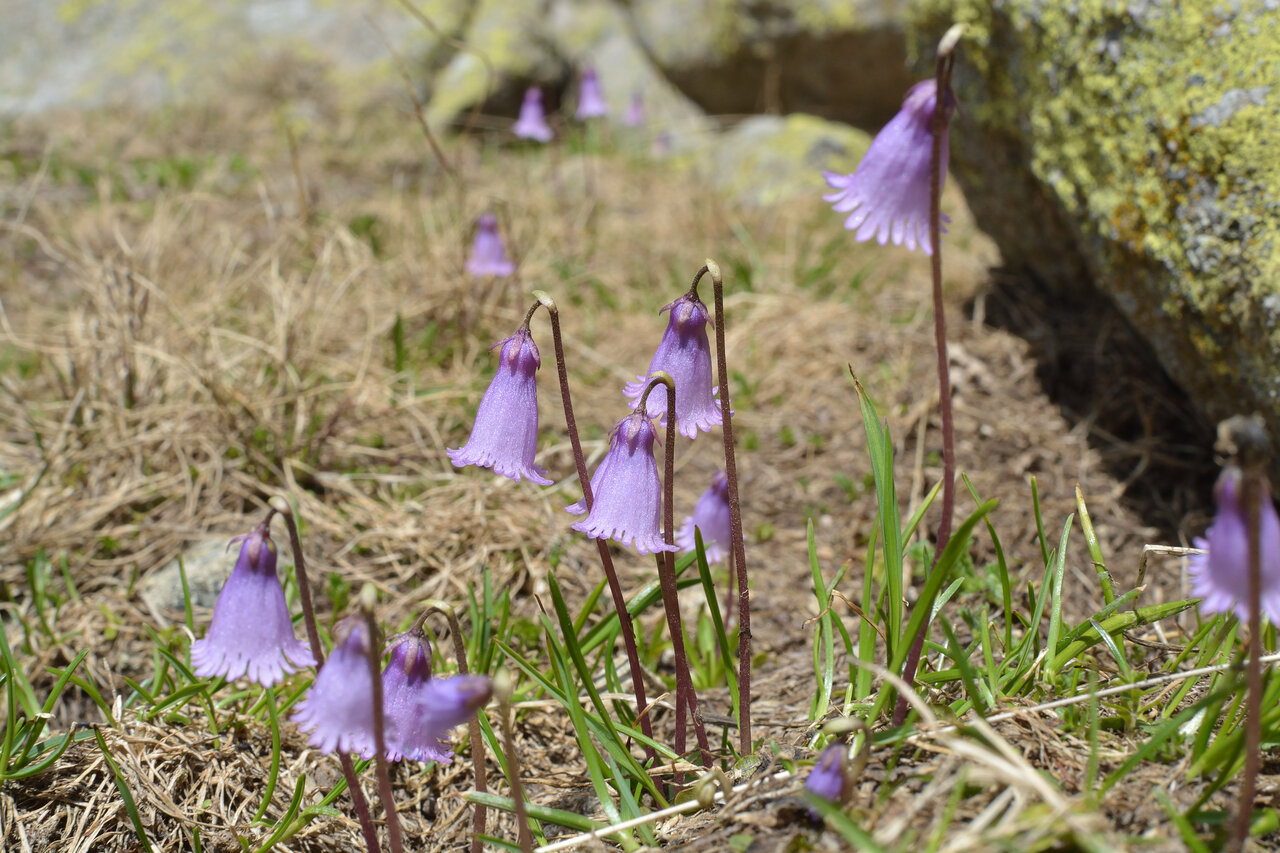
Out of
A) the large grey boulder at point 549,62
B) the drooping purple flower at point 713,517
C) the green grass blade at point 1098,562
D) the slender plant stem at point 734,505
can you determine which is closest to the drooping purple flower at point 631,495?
the slender plant stem at point 734,505

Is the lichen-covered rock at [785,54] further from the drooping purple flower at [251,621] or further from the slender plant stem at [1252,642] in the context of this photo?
the drooping purple flower at [251,621]

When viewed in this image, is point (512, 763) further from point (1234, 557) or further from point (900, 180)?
point (900, 180)

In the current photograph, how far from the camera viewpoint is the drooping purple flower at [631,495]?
6.03ft

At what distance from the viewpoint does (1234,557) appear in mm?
1395

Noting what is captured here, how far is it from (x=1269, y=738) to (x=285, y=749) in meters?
2.21

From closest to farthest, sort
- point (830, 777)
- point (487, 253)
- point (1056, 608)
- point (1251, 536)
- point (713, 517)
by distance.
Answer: point (1251, 536)
point (830, 777)
point (1056, 608)
point (713, 517)
point (487, 253)

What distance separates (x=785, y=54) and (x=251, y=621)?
293 inches

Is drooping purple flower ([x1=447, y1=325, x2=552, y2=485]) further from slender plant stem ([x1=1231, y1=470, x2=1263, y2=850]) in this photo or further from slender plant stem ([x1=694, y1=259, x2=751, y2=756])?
slender plant stem ([x1=1231, y1=470, x2=1263, y2=850])

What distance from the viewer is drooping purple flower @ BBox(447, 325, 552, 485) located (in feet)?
6.36

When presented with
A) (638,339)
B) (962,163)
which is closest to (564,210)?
(638,339)

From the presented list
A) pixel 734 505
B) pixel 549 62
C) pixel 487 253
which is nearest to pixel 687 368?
pixel 734 505

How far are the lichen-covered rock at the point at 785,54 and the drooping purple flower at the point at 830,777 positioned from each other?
7015 mm

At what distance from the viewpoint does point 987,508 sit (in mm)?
1627

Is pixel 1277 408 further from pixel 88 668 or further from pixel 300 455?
pixel 88 668
